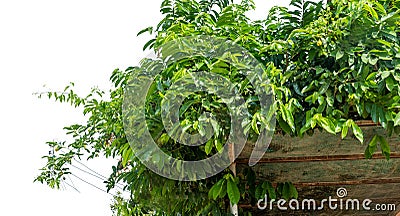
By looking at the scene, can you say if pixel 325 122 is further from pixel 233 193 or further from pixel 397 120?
pixel 233 193

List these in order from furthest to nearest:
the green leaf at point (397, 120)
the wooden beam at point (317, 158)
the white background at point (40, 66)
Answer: the white background at point (40, 66) < the wooden beam at point (317, 158) < the green leaf at point (397, 120)

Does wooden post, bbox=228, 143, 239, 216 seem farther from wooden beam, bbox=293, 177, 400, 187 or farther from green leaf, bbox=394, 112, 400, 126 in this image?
green leaf, bbox=394, 112, 400, 126

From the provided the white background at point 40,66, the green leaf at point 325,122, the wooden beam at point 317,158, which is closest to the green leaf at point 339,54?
the green leaf at point 325,122

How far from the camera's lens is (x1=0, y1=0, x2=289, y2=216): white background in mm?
3506

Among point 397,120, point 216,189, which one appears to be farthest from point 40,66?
point 397,120

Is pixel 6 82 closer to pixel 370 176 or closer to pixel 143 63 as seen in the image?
pixel 143 63

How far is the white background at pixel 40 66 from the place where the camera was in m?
3.51

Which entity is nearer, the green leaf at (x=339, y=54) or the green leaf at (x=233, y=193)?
the green leaf at (x=339, y=54)

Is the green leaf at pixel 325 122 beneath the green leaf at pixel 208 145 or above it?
above

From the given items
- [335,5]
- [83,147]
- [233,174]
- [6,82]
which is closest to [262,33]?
[335,5]

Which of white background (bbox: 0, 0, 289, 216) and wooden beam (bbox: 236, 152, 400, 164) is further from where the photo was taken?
white background (bbox: 0, 0, 289, 216)

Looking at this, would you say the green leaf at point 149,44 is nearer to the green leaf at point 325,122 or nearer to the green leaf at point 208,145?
A: the green leaf at point 208,145

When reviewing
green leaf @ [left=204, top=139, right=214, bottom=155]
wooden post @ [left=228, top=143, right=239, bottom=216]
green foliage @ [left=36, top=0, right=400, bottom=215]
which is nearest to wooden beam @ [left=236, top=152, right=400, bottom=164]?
wooden post @ [left=228, top=143, right=239, bottom=216]

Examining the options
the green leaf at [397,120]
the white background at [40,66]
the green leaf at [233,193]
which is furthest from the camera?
the white background at [40,66]
